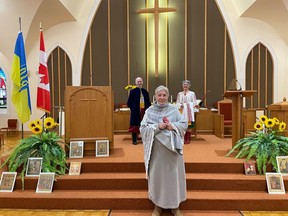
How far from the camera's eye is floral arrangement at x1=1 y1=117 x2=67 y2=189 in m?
3.75

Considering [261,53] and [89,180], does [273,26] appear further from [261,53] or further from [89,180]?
[89,180]

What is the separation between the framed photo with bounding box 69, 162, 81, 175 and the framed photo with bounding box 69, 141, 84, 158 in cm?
34

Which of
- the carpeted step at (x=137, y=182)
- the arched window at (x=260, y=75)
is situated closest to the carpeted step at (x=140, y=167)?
the carpeted step at (x=137, y=182)

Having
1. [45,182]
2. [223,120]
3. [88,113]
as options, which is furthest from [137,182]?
[223,120]

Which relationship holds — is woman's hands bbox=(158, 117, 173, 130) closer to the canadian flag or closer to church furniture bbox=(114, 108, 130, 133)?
the canadian flag

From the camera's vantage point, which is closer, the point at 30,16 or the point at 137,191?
the point at 137,191

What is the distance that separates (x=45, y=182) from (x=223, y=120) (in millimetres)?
4229

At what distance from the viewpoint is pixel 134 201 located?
3297 millimetres

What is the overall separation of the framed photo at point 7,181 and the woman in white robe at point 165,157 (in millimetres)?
1863

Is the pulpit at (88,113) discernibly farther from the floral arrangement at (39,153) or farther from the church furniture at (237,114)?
the church furniture at (237,114)

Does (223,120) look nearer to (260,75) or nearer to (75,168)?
(260,75)

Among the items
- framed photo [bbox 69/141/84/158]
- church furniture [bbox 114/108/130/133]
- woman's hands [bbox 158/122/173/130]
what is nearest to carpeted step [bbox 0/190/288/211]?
framed photo [bbox 69/141/84/158]

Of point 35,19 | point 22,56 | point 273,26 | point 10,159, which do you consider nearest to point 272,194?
point 10,159

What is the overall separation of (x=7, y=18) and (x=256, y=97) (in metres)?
7.64
